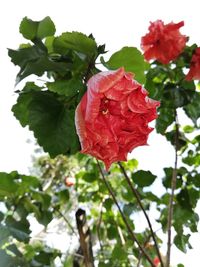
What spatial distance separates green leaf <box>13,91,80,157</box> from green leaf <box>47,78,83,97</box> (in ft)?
0.12

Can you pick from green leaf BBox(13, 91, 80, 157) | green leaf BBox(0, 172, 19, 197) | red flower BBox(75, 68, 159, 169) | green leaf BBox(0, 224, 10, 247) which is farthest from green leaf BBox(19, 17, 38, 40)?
green leaf BBox(0, 224, 10, 247)

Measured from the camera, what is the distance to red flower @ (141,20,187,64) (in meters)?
1.26

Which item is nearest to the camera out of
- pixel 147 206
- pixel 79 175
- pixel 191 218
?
pixel 191 218

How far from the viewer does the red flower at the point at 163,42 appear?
126 cm

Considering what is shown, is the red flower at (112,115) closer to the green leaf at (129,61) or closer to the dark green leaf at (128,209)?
the green leaf at (129,61)

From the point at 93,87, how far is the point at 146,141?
160 mm

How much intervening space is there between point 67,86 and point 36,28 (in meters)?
0.17

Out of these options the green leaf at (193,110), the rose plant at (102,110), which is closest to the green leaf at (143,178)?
the rose plant at (102,110)

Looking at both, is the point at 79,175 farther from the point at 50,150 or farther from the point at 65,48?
the point at 65,48

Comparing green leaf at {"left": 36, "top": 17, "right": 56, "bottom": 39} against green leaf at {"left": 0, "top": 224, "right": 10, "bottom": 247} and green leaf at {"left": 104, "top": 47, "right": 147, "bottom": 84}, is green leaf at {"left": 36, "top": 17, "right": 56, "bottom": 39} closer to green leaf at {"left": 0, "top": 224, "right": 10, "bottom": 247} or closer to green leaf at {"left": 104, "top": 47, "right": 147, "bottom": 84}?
green leaf at {"left": 104, "top": 47, "right": 147, "bottom": 84}

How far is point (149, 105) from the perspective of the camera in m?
0.64

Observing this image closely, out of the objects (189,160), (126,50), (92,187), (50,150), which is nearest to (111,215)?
(92,187)

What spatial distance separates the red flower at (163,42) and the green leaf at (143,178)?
414 mm

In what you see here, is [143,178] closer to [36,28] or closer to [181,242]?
[181,242]
